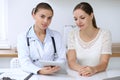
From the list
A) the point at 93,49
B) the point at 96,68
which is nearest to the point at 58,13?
the point at 93,49

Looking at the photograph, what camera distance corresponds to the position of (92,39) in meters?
2.38

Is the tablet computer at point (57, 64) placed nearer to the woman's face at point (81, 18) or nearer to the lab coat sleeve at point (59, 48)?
the lab coat sleeve at point (59, 48)

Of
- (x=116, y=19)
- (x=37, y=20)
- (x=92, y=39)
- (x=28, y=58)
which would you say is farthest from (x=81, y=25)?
(x=116, y=19)

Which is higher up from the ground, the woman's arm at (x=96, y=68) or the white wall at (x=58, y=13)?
the white wall at (x=58, y=13)

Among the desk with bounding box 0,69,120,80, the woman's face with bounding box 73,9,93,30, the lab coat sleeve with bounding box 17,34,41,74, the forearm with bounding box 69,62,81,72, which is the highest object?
the woman's face with bounding box 73,9,93,30

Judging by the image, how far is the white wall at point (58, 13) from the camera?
10.4 ft

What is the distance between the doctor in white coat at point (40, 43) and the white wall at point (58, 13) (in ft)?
2.85

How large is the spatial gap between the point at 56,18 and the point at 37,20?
958 mm

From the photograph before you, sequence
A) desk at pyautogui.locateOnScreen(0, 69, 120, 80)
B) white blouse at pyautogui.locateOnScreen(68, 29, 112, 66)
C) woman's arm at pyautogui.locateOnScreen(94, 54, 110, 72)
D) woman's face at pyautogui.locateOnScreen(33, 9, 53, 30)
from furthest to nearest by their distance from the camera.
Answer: white blouse at pyautogui.locateOnScreen(68, 29, 112, 66) → woman's face at pyautogui.locateOnScreen(33, 9, 53, 30) → woman's arm at pyautogui.locateOnScreen(94, 54, 110, 72) → desk at pyautogui.locateOnScreen(0, 69, 120, 80)

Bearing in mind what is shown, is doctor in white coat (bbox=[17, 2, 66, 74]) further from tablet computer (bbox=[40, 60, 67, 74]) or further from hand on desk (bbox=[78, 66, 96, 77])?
hand on desk (bbox=[78, 66, 96, 77])

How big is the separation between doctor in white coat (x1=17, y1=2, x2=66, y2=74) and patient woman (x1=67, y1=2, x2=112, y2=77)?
14 centimetres

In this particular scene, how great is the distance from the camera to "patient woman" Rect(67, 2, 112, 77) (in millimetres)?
2293

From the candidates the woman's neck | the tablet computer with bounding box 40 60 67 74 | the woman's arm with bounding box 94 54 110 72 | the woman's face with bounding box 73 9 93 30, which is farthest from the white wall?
the tablet computer with bounding box 40 60 67 74

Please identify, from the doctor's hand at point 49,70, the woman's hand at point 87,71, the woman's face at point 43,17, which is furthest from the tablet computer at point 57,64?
the woman's face at point 43,17
